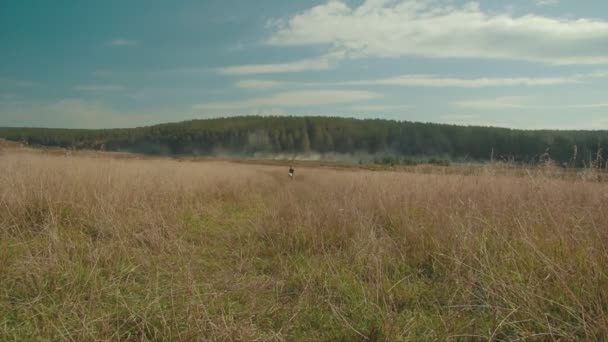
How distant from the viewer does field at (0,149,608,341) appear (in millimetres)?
1973

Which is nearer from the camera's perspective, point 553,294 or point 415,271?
point 553,294

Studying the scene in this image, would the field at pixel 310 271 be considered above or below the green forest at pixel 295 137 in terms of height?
below

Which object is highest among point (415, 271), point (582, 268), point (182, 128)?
point (182, 128)

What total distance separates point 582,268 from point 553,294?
41 cm

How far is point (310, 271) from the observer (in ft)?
9.73

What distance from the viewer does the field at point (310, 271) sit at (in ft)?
6.47

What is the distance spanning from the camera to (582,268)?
7.82 ft

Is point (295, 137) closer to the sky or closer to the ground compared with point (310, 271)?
closer to the sky

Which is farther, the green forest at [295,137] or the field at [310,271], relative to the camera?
the green forest at [295,137]

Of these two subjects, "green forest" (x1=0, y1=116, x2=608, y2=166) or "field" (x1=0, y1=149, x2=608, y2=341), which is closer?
"field" (x1=0, y1=149, x2=608, y2=341)

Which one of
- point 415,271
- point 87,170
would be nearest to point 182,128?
point 87,170

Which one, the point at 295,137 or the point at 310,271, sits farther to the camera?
the point at 295,137

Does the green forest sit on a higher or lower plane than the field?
higher

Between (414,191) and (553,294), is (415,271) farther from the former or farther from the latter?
(414,191)
